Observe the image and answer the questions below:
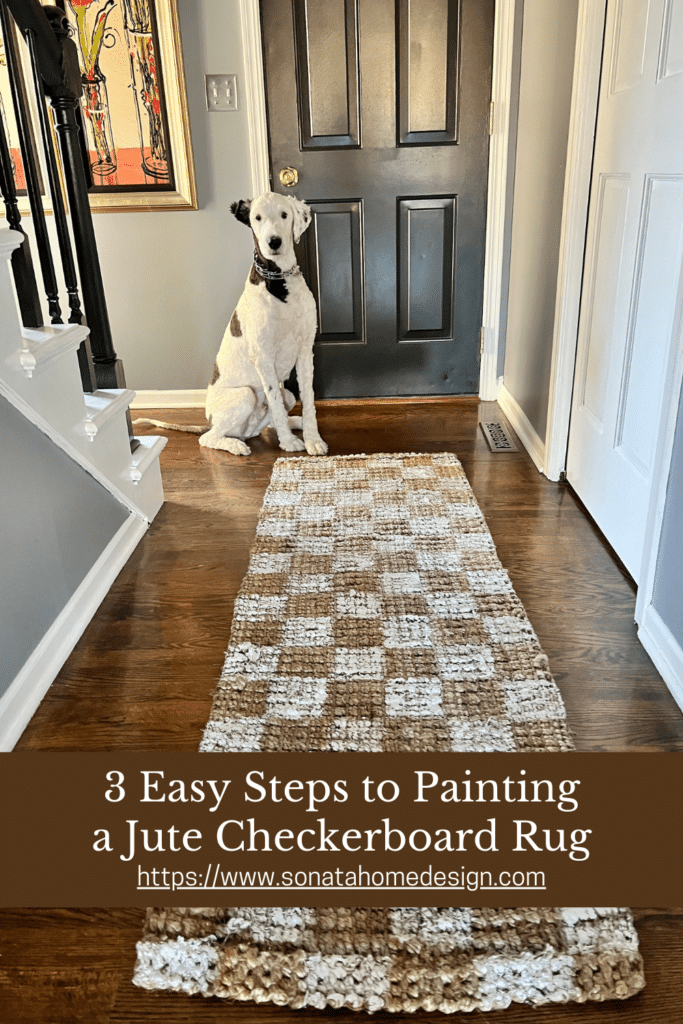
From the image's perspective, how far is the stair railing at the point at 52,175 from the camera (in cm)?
173

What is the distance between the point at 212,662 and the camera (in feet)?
5.49

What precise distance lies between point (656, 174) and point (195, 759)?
1597mm

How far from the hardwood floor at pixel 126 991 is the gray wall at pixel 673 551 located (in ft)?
1.99

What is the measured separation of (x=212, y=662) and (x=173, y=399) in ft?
6.76

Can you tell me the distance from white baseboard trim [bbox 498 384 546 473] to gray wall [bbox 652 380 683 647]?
107 cm

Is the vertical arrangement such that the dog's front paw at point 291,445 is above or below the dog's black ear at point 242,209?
below

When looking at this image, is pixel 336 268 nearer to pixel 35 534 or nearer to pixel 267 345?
pixel 267 345

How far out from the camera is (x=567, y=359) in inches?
95.0

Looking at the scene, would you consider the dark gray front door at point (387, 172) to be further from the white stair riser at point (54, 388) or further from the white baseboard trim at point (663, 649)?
the white baseboard trim at point (663, 649)

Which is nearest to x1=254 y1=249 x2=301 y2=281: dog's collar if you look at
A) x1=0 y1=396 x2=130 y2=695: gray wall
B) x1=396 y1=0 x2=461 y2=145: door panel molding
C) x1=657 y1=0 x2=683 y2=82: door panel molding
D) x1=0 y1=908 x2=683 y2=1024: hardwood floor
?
x1=396 y1=0 x2=461 y2=145: door panel molding

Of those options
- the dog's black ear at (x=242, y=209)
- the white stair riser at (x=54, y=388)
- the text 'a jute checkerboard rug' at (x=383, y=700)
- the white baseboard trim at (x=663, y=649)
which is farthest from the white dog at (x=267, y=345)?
the white baseboard trim at (x=663, y=649)

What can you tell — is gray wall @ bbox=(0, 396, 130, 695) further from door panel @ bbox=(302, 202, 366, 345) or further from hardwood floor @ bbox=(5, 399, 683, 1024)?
door panel @ bbox=(302, 202, 366, 345)

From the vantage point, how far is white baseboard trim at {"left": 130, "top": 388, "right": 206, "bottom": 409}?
3.48 metres

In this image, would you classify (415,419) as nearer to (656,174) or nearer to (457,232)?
(457,232)
